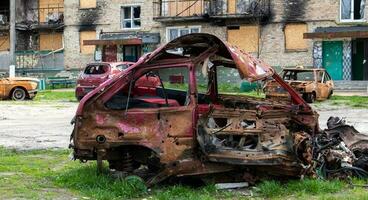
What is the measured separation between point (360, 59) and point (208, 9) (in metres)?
10.5

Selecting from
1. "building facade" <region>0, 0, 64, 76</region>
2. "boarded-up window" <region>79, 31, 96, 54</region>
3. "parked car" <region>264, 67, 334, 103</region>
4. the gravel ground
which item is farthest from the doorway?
"building facade" <region>0, 0, 64, 76</region>

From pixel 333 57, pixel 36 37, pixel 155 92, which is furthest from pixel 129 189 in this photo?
pixel 36 37

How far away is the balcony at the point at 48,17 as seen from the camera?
48406 millimetres

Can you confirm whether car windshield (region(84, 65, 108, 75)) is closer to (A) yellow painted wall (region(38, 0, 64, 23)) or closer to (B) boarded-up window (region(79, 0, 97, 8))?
(B) boarded-up window (region(79, 0, 97, 8))

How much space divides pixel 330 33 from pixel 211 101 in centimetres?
2879

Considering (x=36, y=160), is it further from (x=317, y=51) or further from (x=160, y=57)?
(x=317, y=51)

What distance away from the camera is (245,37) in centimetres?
4103

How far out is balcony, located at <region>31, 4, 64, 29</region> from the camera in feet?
159

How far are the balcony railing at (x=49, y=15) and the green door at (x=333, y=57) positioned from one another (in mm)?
20990

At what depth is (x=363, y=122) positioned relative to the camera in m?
17.9

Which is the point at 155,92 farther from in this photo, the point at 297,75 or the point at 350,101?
the point at 350,101

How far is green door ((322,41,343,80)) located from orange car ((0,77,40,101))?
60.3 feet

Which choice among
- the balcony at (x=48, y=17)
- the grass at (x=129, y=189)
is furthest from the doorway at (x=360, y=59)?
the grass at (x=129, y=189)

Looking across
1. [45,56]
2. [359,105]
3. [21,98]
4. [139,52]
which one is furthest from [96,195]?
[45,56]
